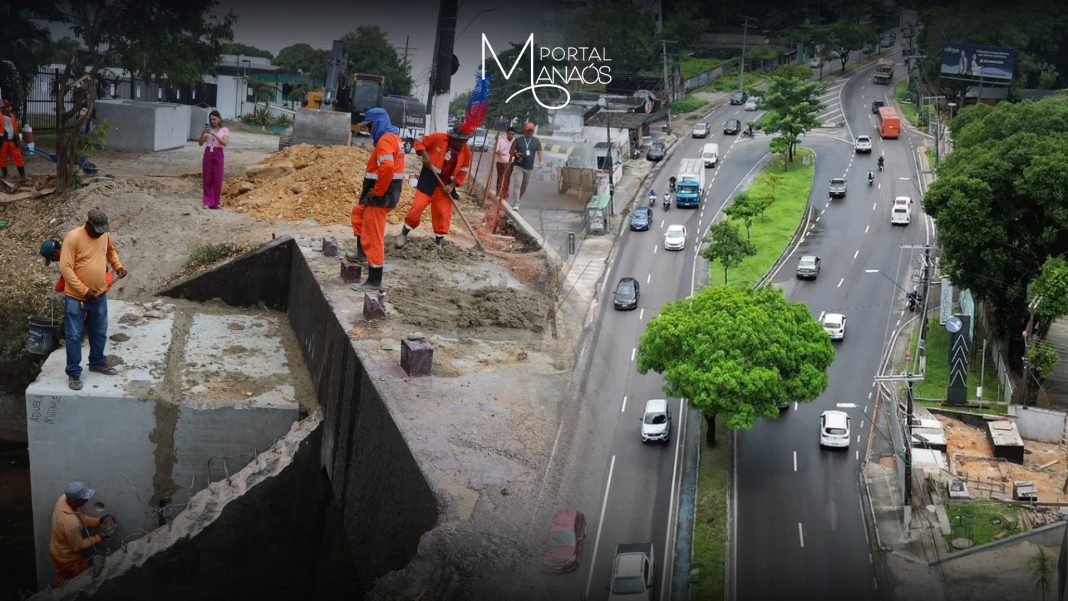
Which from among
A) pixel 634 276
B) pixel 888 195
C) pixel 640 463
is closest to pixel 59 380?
pixel 640 463

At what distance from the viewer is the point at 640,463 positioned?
2062 centimetres

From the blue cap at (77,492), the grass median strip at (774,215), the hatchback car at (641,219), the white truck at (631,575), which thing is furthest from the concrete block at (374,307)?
the hatchback car at (641,219)

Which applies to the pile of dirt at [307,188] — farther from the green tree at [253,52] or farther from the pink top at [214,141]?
the green tree at [253,52]

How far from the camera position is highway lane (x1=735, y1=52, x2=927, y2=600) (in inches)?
789

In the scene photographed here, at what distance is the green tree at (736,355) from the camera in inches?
938

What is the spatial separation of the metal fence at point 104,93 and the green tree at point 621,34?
14.7 meters

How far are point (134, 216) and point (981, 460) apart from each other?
1826 cm

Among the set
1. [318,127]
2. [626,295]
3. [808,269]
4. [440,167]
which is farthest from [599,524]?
[808,269]

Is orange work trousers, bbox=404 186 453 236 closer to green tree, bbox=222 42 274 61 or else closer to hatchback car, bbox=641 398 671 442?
hatchback car, bbox=641 398 671 442

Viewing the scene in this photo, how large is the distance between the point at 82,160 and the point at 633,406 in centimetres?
1294

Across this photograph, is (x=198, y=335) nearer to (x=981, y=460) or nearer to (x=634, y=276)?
(x=981, y=460)

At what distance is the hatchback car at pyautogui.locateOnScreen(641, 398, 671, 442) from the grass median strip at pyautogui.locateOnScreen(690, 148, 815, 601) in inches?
42.8

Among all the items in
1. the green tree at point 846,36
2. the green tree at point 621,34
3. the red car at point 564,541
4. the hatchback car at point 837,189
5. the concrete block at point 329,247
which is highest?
the green tree at point 846,36

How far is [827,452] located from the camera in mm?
25859
